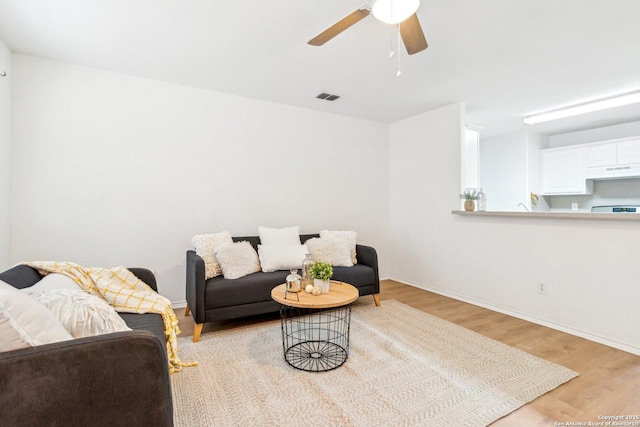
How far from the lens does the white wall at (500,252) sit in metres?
2.70

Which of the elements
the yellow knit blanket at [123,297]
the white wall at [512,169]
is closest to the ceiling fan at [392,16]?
the yellow knit blanket at [123,297]

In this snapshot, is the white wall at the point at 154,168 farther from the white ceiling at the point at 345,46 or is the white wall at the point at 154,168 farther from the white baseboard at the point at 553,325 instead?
the white baseboard at the point at 553,325

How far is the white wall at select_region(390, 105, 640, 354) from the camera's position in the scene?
2701 millimetres

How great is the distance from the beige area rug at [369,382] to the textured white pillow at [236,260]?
0.56 meters

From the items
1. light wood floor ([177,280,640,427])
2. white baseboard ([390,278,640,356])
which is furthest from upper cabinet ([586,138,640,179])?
light wood floor ([177,280,640,427])

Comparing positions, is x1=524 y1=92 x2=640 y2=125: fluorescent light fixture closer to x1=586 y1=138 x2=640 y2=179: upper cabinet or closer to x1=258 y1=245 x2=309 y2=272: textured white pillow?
x1=586 y1=138 x2=640 y2=179: upper cabinet

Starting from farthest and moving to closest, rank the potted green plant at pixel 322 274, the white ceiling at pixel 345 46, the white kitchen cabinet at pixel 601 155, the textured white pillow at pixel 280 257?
1. the white kitchen cabinet at pixel 601 155
2. the textured white pillow at pixel 280 257
3. the potted green plant at pixel 322 274
4. the white ceiling at pixel 345 46

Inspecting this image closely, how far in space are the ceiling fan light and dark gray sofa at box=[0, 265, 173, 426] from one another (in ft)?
6.52

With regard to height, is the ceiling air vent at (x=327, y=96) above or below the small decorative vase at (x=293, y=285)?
above

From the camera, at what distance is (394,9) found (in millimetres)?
1775

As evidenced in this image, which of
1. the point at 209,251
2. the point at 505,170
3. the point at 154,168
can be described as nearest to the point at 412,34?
the point at 209,251

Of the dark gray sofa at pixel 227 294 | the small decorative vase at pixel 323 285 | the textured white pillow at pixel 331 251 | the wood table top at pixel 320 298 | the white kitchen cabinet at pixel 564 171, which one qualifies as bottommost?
the dark gray sofa at pixel 227 294

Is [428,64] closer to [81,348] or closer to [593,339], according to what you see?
[593,339]

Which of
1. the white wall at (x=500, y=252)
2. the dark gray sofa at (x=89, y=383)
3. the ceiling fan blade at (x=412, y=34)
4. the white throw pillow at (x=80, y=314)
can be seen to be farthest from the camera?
Result: the white wall at (x=500, y=252)
